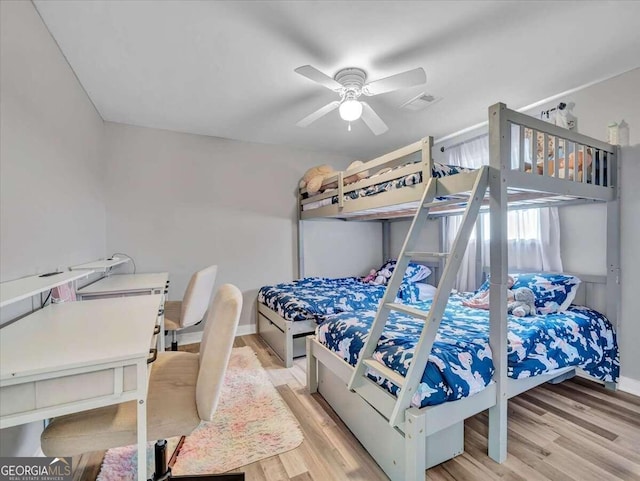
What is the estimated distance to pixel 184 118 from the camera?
309cm

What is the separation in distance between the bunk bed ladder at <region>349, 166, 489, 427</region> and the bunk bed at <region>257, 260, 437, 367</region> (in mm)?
1060

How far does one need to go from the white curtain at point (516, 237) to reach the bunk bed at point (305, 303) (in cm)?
50

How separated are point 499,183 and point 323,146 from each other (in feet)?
9.19

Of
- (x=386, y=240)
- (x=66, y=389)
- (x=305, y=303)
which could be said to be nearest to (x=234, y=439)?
(x=66, y=389)

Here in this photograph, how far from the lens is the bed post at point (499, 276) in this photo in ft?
5.28

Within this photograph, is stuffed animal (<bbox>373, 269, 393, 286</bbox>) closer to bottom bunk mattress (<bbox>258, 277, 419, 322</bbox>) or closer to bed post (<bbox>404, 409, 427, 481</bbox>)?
bottom bunk mattress (<bbox>258, 277, 419, 322</bbox>)

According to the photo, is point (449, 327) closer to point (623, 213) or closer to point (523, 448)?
point (523, 448)

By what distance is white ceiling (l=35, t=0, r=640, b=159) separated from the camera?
1.68m

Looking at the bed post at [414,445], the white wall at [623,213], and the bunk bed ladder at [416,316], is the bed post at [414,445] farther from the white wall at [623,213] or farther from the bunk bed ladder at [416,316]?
the white wall at [623,213]

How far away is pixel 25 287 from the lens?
126 centimetres

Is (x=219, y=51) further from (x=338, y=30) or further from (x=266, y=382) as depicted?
(x=266, y=382)

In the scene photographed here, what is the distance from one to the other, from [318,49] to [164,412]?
7.18ft

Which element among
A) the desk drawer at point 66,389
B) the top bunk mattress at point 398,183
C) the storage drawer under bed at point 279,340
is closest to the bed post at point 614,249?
the top bunk mattress at point 398,183

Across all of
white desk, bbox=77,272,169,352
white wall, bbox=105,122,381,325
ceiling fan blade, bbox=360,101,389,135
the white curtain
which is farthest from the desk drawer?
the white curtain
